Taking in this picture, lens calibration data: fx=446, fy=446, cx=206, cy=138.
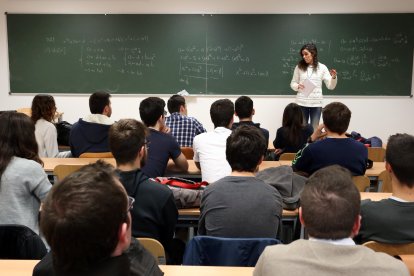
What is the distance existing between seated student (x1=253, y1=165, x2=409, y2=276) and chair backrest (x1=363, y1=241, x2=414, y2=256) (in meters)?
0.72

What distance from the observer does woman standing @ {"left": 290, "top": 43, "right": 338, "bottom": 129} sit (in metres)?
6.54

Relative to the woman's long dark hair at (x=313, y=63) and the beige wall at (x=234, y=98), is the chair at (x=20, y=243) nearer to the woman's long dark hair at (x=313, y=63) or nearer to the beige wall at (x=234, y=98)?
the woman's long dark hair at (x=313, y=63)

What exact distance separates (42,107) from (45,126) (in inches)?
8.5

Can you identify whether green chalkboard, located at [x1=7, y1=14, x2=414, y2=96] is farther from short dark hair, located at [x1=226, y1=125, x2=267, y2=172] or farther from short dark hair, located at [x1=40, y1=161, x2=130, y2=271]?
short dark hair, located at [x1=40, y1=161, x2=130, y2=271]

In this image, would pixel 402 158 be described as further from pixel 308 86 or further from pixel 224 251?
pixel 308 86

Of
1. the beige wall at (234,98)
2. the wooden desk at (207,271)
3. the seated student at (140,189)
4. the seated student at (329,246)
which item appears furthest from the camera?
the beige wall at (234,98)

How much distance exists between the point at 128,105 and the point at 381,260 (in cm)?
638

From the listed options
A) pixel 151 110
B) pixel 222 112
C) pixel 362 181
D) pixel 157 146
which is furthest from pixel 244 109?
pixel 362 181

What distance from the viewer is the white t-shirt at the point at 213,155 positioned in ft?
12.5

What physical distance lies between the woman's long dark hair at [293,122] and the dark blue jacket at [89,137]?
1946 millimetres

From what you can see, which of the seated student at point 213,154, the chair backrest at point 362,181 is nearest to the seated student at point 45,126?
the seated student at point 213,154

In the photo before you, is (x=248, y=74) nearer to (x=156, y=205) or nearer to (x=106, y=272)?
(x=156, y=205)

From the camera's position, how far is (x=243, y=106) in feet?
15.2

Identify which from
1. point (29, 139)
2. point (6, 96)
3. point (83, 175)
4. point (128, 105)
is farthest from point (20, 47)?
Result: point (83, 175)
